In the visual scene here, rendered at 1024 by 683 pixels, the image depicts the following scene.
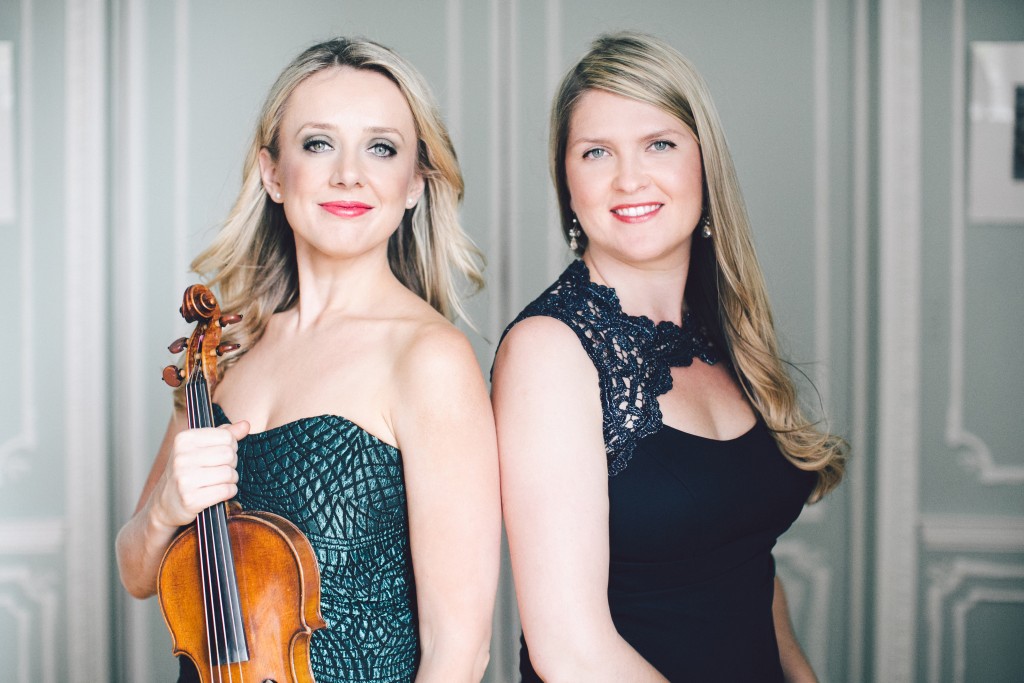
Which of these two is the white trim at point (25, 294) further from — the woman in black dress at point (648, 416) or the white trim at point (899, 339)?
the white trim at point (899, 339)

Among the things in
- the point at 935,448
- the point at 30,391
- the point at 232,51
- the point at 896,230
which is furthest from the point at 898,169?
the point at 30,391

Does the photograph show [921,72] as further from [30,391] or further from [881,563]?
[30,391]

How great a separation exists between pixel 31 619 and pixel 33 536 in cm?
29

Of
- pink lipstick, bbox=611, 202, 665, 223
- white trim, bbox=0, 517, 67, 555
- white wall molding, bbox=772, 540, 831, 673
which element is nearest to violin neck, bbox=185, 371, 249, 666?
pink lipstick, bbox=611, 202, 665, 223

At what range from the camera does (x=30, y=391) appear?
3.33 m

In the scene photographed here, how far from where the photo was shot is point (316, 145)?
1726mm

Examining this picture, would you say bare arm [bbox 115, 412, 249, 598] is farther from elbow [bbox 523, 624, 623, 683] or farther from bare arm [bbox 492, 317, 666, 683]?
elbow [bbox 523, 624, 623, 683]

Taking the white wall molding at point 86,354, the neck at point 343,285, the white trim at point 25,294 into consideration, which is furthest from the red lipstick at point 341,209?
the white trim at point 25,294

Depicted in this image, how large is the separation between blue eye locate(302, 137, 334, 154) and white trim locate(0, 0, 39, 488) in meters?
2.06

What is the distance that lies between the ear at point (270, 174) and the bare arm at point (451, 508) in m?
0.52

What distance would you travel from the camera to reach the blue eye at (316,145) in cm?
172

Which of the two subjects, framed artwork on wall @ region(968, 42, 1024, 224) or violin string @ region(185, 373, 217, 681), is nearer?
violin string @ region(185, 373, 217, 681)

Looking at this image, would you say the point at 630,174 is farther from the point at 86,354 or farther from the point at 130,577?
the point at 86,354

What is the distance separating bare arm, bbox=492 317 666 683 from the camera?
1.50m
